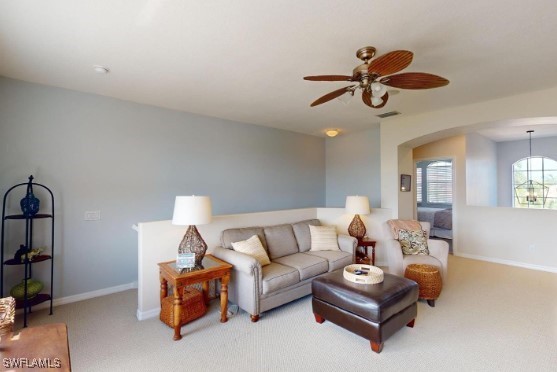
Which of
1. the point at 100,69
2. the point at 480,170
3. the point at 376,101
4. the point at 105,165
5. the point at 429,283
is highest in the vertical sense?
the point at 100,69

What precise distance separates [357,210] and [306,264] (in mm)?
1437

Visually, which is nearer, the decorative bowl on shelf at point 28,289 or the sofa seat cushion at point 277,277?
the decorative bowl on shelf at point 28,289

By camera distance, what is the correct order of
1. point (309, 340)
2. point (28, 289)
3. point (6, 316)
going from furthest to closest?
point (28, 289), point (309, 340), point (6, 316)

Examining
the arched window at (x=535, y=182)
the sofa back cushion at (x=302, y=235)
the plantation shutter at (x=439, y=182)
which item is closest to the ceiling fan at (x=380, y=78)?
the sofa back cushion at (x=302, y=235)

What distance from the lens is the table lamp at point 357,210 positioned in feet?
13.6

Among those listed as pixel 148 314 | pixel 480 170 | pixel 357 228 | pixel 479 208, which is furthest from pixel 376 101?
pixel 480 170

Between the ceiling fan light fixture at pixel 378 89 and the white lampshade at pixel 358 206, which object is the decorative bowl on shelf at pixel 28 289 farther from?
the white lampshade at pixel 358 206

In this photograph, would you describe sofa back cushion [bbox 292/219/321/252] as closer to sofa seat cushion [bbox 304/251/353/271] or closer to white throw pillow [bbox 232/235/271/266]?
sofa seat cushion [bbox 304/251/353/271]

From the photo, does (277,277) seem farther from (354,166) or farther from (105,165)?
(354,166)

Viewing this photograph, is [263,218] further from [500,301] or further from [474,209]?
[474,209]

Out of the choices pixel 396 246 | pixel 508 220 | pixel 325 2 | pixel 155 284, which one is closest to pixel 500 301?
pixel 396 246

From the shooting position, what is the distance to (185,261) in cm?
261

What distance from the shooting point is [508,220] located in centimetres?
471

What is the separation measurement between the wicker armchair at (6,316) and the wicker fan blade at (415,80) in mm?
2934
